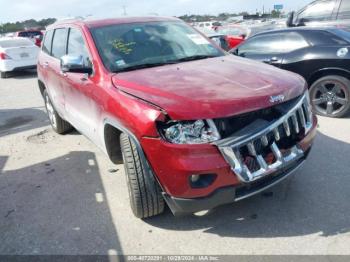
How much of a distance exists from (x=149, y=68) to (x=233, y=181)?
1.49 metres

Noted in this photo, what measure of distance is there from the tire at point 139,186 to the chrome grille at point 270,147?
684mm

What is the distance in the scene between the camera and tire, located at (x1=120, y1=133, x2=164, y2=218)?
2.91 meters

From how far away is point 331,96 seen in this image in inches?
229

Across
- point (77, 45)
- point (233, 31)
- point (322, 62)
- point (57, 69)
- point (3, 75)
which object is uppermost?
point (77, 45)

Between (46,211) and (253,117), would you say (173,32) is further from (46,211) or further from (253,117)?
(46,211)

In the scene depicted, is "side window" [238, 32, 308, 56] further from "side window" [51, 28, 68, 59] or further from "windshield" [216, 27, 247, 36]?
"windshield" [216, 27, 247, 36]

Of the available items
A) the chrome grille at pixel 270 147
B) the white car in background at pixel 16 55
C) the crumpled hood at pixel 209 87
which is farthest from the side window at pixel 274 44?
the white car in background at pixel 16 55

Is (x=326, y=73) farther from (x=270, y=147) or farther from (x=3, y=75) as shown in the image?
(x=3, y=75)

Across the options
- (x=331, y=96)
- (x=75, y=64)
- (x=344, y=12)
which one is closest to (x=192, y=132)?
(x=75, y=64)

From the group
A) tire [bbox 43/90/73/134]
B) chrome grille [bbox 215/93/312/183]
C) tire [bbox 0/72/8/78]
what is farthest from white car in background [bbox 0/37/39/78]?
chrome grille [bbox 215/93/312/183]

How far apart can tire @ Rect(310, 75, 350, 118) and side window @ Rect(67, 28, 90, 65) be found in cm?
390

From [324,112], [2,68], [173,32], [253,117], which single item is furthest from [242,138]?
[2,68]

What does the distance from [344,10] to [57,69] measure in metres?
8.00

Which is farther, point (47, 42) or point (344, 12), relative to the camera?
point (344, 12)
